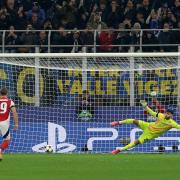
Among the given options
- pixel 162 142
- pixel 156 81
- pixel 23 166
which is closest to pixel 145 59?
pixel 156 81

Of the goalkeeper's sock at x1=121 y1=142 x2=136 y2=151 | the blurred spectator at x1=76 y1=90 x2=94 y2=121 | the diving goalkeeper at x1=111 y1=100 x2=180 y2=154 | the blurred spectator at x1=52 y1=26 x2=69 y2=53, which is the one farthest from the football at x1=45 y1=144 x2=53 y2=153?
the blurred spectator at x1=52 y1=26 x2=69 y2=53

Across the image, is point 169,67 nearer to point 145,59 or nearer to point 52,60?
point 145,59

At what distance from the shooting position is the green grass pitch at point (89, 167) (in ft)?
51.3

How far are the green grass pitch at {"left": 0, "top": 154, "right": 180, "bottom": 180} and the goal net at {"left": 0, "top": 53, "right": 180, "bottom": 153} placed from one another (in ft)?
5.62

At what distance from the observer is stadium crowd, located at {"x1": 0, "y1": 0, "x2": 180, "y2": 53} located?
965 inches

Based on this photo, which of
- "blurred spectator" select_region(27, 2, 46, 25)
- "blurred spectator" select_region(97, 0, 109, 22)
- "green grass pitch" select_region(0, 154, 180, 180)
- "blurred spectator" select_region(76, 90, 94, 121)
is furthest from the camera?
"blurred spectator" select_region(27, 2, 46, 25)

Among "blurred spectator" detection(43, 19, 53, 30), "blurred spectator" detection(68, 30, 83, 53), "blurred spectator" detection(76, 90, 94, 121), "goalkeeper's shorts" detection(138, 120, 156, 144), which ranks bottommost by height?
"goalkeeper's shorts" detection(138, 120, 156, 144)

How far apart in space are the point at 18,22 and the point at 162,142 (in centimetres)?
611

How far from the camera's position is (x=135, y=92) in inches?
901

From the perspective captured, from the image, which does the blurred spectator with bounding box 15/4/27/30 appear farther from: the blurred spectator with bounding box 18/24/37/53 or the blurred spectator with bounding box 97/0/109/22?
the blurred spectator with bounding box 97/0/109/22

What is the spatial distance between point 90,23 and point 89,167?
8.91m

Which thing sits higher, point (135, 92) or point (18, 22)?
point (18, 22)

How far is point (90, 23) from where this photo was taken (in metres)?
25.6

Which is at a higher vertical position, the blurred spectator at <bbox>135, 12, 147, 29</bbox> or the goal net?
the blurred spectator at <bbox>135, 12, 147, 29</bbox>
